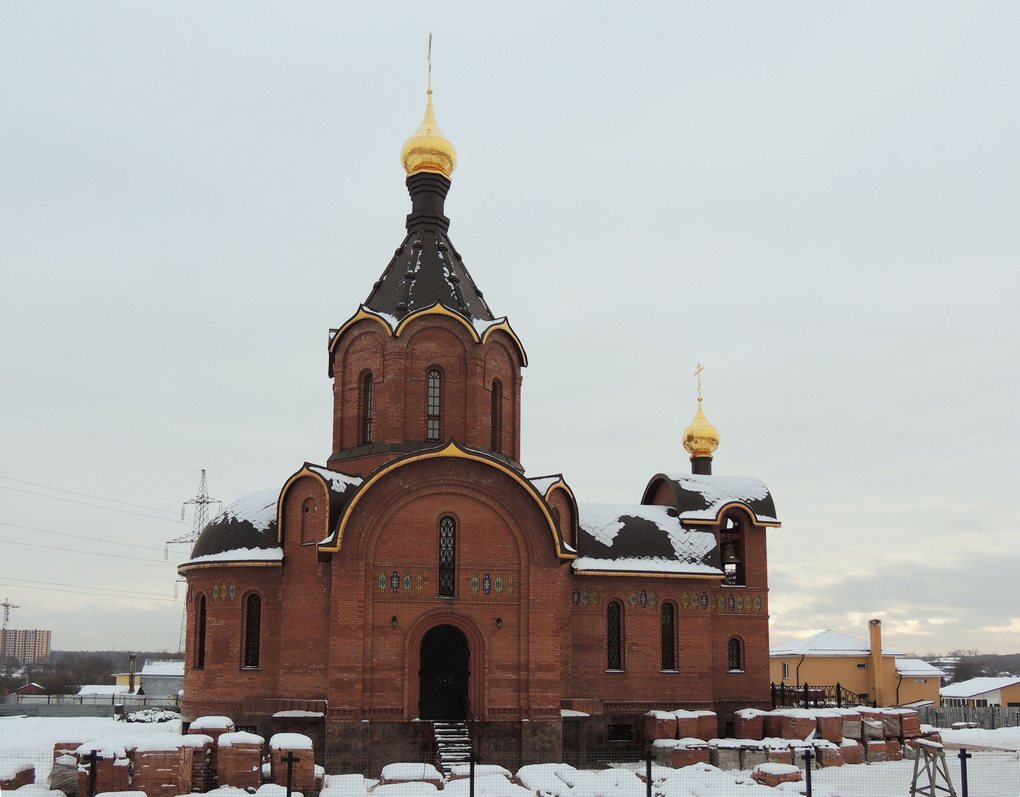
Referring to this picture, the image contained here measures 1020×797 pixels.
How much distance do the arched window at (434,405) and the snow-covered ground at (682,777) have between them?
776 centimetres

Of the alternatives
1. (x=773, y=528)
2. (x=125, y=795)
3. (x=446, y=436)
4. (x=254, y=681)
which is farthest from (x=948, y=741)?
(x=125, y=795)

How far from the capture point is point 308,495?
20969mm

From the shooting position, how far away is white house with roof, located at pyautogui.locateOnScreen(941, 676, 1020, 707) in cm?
4597

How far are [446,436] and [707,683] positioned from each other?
8.56 meters

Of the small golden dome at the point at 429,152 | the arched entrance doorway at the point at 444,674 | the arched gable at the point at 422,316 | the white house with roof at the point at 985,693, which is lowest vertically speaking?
the white house with roof at the point at 985,693

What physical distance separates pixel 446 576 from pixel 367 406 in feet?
15.6

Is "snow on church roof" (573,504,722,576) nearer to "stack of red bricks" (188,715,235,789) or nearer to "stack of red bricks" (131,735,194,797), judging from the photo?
"stack of red bricks" (188,715,235,789)

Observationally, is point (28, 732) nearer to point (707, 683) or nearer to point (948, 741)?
point (707, 683)

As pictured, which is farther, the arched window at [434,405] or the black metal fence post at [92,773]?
the arched window at [434,405]

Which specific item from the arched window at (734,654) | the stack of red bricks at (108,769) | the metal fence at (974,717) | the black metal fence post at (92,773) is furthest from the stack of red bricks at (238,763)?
the metal fence at (974,717)

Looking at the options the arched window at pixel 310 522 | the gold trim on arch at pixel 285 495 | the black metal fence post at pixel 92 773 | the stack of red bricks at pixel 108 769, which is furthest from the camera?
the arched window at pixel 310 522

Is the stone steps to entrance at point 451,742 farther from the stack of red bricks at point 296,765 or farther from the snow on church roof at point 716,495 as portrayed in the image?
the snow on church roof at point 716,495

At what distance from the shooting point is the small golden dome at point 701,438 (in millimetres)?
29391

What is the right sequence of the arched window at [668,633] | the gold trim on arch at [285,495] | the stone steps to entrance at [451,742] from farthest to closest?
the arched window at [668,633] < the gold trim on arch at [285,495] < the stone steps to entrance at [451,742]
